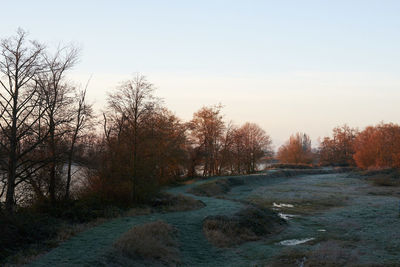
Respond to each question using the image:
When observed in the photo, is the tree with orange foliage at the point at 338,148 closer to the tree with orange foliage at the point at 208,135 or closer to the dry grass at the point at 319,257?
the tree with orange foliage at the point at 208,135

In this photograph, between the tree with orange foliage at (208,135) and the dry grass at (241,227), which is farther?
the tree with orange foliage at (208,135)

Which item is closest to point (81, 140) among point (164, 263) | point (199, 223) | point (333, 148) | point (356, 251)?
point (199, 223)

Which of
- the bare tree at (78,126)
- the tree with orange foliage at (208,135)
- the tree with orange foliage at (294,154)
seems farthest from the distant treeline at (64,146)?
the tree with orange foliage at (294,154)

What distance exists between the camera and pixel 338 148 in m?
104

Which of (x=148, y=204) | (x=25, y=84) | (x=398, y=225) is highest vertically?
(x=25, y=84)

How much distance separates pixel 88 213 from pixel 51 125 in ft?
18.7

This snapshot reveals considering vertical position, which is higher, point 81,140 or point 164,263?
point 81,140

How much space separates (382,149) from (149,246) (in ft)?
237

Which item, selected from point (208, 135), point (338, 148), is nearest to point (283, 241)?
point (208, 135)

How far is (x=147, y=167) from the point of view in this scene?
2477 cm

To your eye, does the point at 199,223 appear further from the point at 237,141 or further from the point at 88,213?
the point at 237,141

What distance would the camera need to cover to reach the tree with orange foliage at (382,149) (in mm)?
70519

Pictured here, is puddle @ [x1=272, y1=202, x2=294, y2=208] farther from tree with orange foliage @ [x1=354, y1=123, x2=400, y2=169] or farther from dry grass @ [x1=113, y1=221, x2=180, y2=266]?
tree with orange foliage @ [x1=354, y1=123, x2=400, y2=169]

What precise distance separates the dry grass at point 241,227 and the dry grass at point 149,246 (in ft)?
8.46
